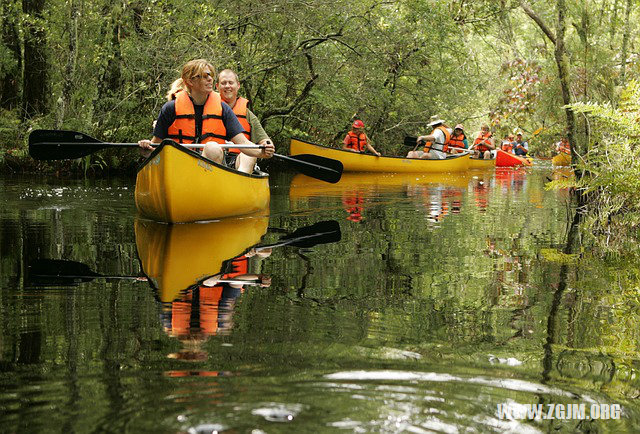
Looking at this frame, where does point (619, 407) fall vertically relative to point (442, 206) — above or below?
below

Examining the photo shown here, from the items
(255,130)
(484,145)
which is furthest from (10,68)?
(484,145)

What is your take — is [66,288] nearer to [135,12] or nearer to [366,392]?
[366,392]

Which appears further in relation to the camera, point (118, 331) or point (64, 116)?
point (64, 116)

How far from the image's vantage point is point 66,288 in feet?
14.2

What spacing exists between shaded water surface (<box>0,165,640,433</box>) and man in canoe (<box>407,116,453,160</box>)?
45.2 feet

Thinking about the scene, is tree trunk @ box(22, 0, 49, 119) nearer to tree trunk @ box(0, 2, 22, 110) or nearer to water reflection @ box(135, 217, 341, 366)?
tree trunk @ box(0, 2, 22, 110)

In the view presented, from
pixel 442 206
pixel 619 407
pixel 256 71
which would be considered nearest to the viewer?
pixel 619 407

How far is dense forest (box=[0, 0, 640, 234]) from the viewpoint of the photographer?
14070 mm

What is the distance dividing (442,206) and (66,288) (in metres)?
6.49

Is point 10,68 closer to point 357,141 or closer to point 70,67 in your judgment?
point 70,67

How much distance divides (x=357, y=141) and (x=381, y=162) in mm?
746

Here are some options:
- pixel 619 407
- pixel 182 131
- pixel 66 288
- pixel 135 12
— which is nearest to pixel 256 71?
pixel 135 12

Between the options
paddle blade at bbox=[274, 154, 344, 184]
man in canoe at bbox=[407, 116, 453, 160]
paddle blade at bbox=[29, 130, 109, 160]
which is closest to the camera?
paddle blade at bbox=[29, 130, 109, 160]

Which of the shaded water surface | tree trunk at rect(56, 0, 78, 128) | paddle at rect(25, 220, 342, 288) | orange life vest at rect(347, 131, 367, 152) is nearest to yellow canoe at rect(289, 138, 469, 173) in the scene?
orange life vest at rect(347, 131, 367, 152)
